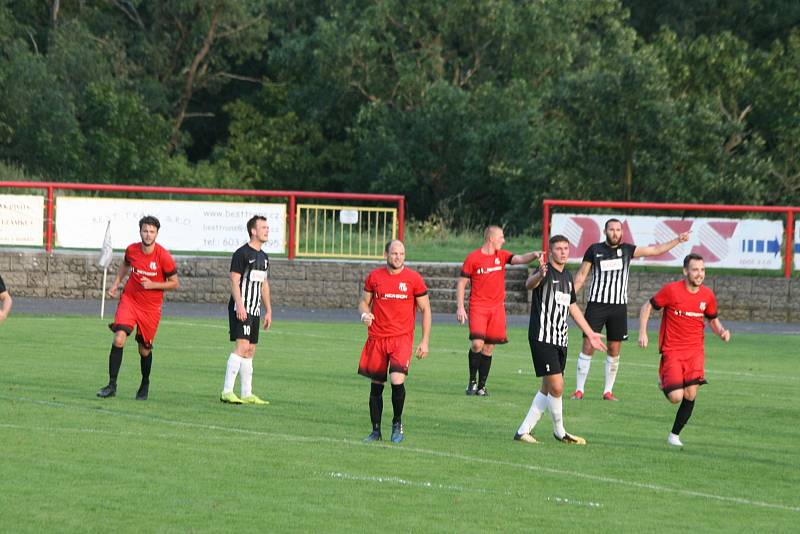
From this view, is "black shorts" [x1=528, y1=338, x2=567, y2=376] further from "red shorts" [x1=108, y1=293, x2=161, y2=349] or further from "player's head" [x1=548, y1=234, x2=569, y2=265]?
"red shorts" [x1=108, y1=293, x2=161, y2=349]

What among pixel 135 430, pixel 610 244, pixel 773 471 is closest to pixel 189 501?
pixel 135 430

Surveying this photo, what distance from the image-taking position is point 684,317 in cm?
1339

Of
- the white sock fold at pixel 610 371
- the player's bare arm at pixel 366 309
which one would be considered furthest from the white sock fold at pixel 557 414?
the white sock fold at pixel 610 371

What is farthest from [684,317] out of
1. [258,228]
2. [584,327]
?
[258,228]

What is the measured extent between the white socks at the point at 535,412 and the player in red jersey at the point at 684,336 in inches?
46.3

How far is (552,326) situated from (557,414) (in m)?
0.82

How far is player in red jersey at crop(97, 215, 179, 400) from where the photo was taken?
15.0 metres

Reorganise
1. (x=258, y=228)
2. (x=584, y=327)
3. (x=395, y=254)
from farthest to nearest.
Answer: (x=258, y=228), (x=584, y=327), (x=395, y=254)

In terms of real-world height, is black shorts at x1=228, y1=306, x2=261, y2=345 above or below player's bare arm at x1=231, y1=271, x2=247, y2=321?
below

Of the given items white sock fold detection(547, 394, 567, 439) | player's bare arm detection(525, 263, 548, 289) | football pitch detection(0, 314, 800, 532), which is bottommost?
football pitch detection(0, 314, 800, 532)

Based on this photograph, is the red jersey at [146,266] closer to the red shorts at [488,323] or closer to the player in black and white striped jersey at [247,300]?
the player in black and white striped jersey at [247,300]

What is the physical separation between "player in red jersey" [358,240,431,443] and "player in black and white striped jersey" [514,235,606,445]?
3.32 ft

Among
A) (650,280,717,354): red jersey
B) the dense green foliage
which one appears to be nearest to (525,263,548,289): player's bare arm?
(650,280,717,354): red jersey

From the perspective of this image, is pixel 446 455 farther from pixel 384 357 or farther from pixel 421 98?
pixel 421 98
